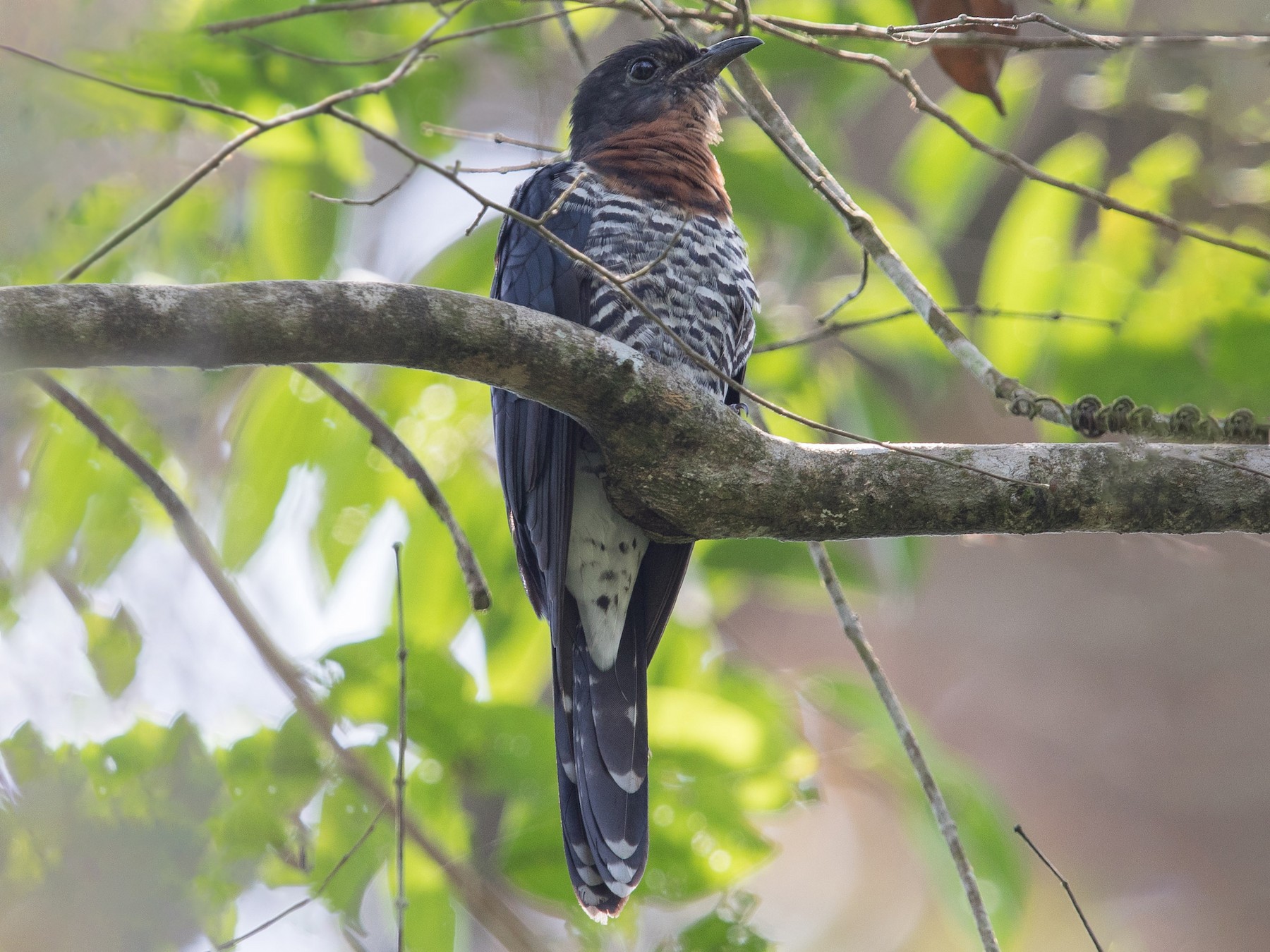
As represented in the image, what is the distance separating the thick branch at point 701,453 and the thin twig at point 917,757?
1.09 ft

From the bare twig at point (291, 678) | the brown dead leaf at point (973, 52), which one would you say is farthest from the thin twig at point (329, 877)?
the brown dead leaf at point (973, 52)

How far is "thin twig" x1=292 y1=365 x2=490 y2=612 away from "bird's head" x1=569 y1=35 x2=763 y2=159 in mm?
1257

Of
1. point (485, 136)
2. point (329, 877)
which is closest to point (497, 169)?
point (485, 136)

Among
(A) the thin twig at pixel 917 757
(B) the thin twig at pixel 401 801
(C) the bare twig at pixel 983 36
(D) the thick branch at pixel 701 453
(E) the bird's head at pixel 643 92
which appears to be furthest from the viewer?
(E) the bird's head at pixel 643 92

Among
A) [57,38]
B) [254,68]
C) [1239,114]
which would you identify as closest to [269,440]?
[254,68]

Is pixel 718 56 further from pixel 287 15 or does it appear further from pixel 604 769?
pixel 604 769

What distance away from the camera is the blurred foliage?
9.41 ft

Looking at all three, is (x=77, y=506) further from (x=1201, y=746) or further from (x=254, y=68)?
(x=1201, y=746)

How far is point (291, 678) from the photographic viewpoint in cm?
288

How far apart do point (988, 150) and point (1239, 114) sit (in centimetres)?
65

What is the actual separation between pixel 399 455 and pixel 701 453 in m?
0.75

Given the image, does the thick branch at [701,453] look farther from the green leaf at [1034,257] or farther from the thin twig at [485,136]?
the thin twig at [485,136]

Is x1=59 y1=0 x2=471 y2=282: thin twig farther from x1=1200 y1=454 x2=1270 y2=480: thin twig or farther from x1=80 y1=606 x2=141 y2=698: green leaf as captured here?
x1=1200 y1=454 x2=1270 y2=480: thin twig

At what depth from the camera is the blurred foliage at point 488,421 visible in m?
2.87
